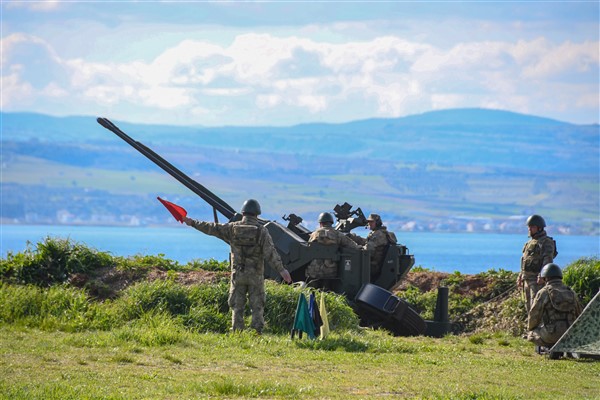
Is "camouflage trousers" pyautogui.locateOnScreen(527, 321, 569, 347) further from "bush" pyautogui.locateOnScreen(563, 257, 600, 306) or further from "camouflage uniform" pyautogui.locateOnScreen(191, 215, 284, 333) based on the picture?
"bush" pyautogui.locateOnScreen(563, 257, 600, 306)

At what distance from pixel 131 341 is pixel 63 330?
91.1 inches

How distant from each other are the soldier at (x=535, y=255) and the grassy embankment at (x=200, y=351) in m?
1.00

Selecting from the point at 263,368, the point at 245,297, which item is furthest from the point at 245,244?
the point at 263,368

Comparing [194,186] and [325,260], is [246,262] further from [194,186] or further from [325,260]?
[194,186]

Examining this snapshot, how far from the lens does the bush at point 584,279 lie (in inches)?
937

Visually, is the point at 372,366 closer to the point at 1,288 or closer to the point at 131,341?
the point at 131,341

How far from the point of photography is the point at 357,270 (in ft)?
79.5

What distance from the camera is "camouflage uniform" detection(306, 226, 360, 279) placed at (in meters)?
24.1

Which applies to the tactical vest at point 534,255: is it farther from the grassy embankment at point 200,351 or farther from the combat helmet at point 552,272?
the combat helmet at point 552,272

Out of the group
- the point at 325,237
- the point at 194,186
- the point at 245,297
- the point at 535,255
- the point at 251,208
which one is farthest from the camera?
the point at 194,186

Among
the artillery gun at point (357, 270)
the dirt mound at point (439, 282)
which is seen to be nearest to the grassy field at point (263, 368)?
the artillery gun at point (357, 270)

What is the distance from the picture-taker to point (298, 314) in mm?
18859

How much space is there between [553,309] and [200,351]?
5.28 meters

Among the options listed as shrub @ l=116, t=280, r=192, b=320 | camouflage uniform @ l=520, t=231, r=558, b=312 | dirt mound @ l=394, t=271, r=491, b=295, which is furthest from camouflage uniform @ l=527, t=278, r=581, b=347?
dirt mound @ l=394, t=271, r=491, b=295
